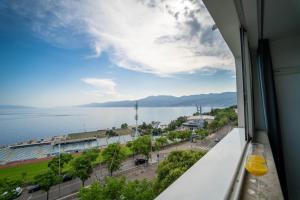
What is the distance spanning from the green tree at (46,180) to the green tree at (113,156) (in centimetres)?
38

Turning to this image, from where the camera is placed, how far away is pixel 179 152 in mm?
1629

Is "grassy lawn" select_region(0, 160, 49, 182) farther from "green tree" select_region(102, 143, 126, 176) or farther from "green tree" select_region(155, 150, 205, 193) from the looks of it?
"green tree" select_region(155, 150, 205, 193)

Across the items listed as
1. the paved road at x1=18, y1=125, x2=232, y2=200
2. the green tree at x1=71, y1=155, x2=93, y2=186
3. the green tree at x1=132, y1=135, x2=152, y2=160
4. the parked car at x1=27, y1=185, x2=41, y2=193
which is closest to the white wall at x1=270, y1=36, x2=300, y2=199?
the paved road at x1=18, y1=125, x2=232, y2=200

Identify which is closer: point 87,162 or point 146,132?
point 87,162

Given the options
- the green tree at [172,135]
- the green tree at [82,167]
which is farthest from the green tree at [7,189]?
the green tree at [172,135]

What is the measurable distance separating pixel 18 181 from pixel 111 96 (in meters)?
1.57

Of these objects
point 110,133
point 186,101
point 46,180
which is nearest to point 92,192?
point 46,180

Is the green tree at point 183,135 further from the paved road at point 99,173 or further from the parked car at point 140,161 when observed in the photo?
the parked car at point 140,161

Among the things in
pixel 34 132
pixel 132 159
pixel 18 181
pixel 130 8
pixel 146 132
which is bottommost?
pixel 132 159

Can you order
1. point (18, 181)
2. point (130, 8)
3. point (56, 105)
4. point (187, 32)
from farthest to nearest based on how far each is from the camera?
point (187, 32), point (130, 8), point (56, 105), point (18, 181)

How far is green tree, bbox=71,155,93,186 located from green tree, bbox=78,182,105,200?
70mm

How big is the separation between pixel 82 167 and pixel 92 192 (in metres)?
0.20

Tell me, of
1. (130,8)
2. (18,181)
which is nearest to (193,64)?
(130,8)

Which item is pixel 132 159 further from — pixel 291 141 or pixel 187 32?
pixel 291 141
